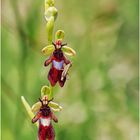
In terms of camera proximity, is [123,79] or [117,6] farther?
[117,6]

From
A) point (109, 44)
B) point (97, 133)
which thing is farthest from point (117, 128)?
point (109, 44)

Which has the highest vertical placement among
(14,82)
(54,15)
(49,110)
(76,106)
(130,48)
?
(130,48)

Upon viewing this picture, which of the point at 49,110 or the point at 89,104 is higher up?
the point at 89,104

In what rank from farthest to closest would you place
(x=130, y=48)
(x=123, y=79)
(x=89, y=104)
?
(x=130, y=48), (x=123, y=79), (x=89, y=104)

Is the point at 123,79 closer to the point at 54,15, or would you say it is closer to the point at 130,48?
the point at 130,48

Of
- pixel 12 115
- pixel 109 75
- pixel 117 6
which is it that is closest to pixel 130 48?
pixel 117 6


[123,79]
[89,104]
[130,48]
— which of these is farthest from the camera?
[130,48]

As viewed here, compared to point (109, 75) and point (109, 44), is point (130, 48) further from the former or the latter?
point (109, 75)
